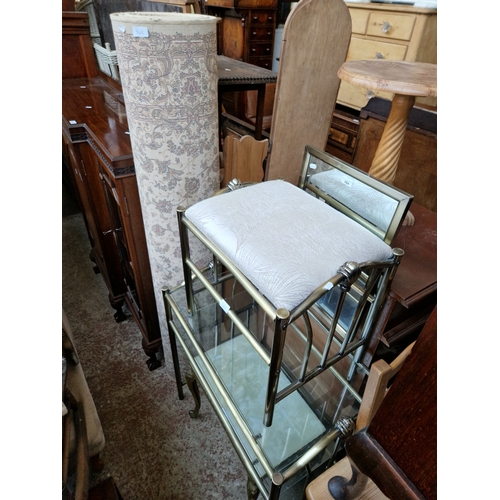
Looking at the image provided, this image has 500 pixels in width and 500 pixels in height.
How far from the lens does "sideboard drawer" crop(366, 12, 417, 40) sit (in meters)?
1.72

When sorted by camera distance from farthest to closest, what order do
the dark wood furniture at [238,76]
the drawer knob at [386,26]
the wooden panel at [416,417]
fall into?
the drawer knob at [386,26]
the dark wood furniture at [238,76]
the wooden panel at [416,417]

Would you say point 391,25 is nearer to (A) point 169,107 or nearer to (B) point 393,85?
(B) point 393,85

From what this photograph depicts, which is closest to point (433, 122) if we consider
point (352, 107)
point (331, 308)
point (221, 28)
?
point (352, 107)

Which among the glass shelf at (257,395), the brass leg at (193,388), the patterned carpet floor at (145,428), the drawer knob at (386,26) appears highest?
the drawer knob at (386,26)

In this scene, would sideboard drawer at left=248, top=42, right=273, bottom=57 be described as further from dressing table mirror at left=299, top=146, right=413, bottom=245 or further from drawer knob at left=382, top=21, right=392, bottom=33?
dressing table mirror at left=299, top=146, right=413, bottom=245

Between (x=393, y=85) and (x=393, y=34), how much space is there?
1442 mm

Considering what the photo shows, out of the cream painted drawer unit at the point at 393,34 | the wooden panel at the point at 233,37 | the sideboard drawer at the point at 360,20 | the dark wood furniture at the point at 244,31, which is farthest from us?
the wooden panel at the point at 233,37

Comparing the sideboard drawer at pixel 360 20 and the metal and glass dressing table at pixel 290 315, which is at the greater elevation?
the sideboard drawer at pixel 360 20

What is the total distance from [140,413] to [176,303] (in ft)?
1.87

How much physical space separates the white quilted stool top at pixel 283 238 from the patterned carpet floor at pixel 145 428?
87cm

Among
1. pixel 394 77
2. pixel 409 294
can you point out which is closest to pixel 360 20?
pixel 394 77

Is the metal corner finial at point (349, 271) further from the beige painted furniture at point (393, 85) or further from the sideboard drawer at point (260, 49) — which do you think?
the sideboard drawer at point (260, 49)

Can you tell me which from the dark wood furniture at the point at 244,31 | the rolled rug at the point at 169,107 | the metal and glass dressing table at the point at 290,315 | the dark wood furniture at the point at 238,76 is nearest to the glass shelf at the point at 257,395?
the metal and glass dressing table at the point at 290,315

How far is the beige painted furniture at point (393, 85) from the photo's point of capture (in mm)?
688
